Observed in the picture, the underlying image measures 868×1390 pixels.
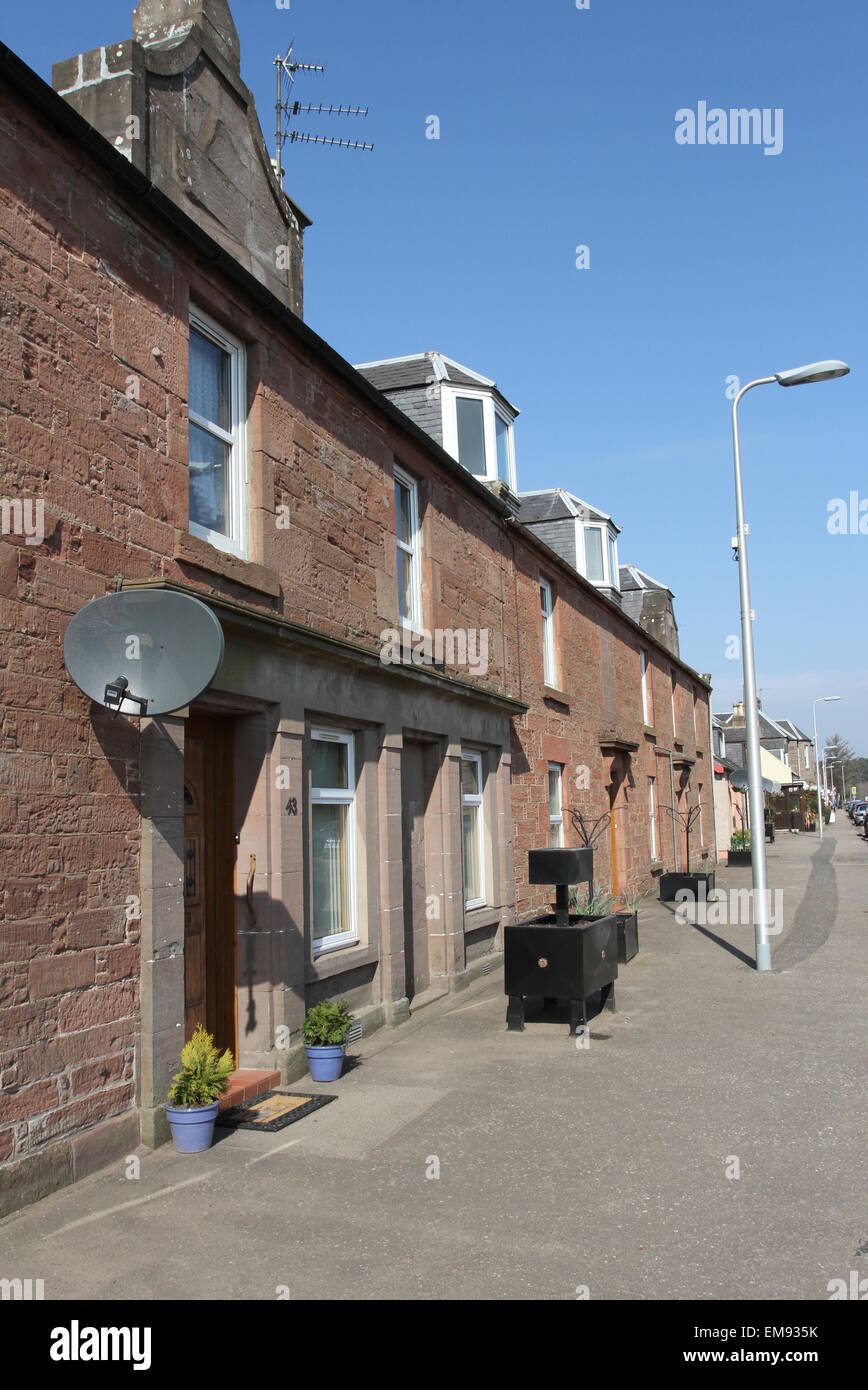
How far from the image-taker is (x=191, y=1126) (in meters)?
6.17

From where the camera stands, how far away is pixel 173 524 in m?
6.96

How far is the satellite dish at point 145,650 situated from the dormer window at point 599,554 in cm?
1697

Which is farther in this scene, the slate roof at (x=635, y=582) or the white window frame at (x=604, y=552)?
the slate roof at (x=635, y=582)

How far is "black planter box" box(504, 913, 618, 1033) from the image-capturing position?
29.7 ft

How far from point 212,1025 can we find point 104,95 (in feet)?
24.6

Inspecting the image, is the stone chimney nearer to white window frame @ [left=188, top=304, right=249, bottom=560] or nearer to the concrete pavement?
white window frame @ [left=188, top=304, right=249, bottom=560]

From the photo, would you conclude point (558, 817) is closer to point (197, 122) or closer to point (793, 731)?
point (197, 122)

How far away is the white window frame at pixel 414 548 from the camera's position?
11.2 meters

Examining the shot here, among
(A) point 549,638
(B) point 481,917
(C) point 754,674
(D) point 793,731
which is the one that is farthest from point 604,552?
(D) point 793,731

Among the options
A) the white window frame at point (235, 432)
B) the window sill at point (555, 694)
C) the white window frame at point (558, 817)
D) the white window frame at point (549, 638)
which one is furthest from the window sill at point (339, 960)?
the white window frame at point (549, 638)

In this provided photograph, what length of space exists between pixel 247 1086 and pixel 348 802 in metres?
2.85

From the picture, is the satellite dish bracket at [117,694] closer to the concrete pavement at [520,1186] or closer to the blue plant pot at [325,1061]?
the concrete pavement at [520,1186]

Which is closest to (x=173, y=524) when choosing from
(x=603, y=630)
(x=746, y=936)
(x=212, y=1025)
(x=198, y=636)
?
(x=198, y=636)
